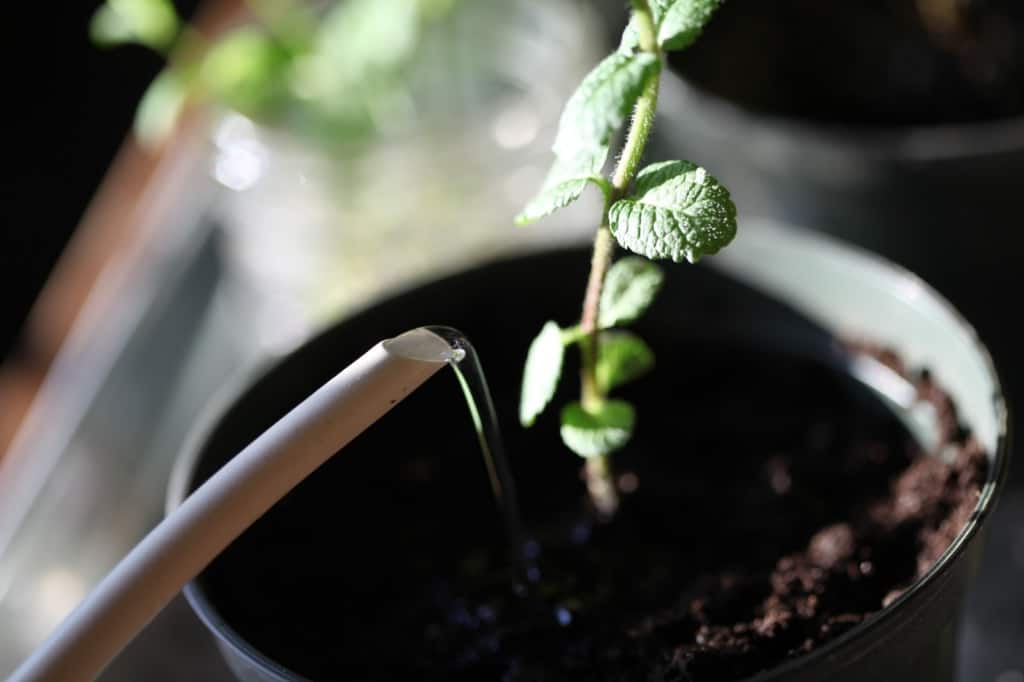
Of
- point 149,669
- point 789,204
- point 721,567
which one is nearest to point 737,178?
point 789,204

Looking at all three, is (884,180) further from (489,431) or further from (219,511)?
(219,511)

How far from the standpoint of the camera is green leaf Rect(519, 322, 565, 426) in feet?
1.39

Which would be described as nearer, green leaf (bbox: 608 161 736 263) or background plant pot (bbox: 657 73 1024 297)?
green leaf (bbox: 608 161 736 263)

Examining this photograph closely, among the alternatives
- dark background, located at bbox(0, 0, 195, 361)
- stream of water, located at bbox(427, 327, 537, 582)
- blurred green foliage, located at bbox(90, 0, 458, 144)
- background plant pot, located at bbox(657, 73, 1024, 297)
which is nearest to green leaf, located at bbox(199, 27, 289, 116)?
blurred green foliage, located at bbox(90, 0, 458, 144)

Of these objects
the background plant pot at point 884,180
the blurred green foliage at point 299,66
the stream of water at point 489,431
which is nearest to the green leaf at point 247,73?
the blurred green foliage at point 299,66

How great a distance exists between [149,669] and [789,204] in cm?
A: 48

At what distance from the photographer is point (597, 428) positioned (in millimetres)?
453

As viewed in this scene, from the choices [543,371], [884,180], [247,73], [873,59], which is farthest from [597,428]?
[873,59]

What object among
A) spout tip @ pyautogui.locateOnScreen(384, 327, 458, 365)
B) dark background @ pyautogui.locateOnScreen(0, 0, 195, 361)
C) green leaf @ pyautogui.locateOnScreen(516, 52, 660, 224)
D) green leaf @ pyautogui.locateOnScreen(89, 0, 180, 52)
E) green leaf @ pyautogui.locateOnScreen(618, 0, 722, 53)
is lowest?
dark background @ pyautogui.locateOnScreen(0, 0, 195, 361)

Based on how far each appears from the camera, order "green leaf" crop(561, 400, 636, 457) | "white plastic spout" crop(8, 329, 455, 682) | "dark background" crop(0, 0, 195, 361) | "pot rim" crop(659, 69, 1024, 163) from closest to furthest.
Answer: "white plastic spout" crop(8, 329, 455, 682), "green leaf" crop(561, 400, 636, 457), "pot rim" crop(659, 69, 1024, 163), "dark background" crop(0, 0, 195, 361)

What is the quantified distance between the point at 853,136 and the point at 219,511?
0.49m

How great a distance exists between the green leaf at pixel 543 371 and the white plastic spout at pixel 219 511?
47mm

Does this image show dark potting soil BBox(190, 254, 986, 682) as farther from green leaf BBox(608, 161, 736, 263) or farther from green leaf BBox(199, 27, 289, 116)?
green leaf BBox(199, 27, 289, 116)

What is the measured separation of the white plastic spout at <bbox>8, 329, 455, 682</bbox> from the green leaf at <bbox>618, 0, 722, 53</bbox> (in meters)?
0.13
